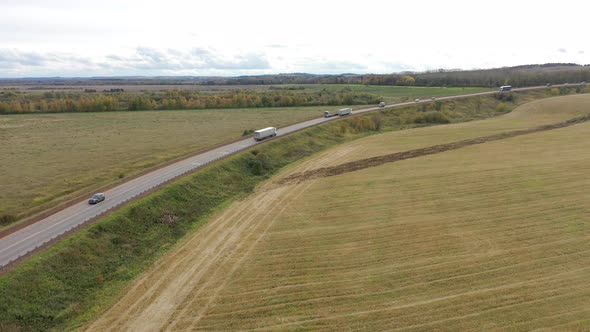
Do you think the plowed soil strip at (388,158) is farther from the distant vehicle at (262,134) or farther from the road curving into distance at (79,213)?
the distant vehicle at (262,134)

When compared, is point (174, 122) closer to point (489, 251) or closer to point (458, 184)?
point (458, 184)

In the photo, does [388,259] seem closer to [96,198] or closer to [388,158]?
[96,198]

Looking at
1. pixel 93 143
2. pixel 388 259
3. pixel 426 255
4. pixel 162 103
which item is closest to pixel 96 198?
pixel 388 259

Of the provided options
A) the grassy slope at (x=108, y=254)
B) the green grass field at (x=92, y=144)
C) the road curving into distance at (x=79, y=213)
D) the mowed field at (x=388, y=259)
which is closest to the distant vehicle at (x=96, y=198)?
the road curving into distance at (x=79, y=213)

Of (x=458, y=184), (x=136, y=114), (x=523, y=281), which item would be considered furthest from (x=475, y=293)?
(x=136, y=114)

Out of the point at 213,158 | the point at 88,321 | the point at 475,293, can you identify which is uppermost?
the point at 213,158

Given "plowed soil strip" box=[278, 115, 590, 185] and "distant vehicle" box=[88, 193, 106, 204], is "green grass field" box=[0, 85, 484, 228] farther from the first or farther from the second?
"plowed soil strip" box=[278, 115, 590, 185]
